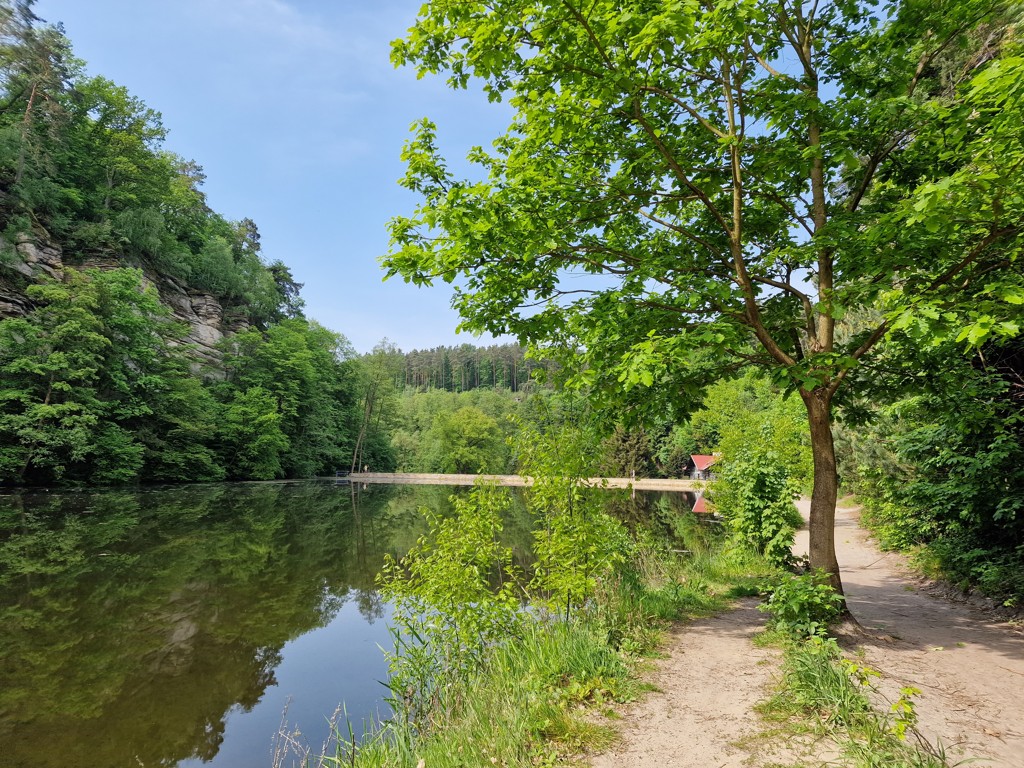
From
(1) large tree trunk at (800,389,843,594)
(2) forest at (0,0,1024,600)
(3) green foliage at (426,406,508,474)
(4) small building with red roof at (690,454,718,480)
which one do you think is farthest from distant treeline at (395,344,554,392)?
(1) large tree trunk at (800,389,843,594)

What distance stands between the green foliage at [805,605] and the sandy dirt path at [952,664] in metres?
0.42

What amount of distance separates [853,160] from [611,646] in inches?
211

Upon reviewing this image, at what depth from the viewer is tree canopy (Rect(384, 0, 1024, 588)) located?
4.23 meters

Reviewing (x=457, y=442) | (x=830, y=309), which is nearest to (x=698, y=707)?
(x=830, y=309)

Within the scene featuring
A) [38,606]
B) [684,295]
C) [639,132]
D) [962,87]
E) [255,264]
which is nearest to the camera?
[962,87]

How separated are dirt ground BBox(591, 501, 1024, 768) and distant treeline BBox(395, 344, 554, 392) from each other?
426ft

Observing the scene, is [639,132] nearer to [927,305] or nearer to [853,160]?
[853,160]

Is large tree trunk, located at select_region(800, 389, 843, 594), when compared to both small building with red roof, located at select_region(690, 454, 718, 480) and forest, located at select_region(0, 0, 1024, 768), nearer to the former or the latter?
forest, located at select_region(0, 0, 1024, 768)

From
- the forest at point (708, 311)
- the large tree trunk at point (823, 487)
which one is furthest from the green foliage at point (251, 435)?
the large tree trunk at point (823, 487)

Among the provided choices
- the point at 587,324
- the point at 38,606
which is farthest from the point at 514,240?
the point at 38,606

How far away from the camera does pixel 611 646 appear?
549cm

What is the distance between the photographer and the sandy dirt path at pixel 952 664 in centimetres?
358

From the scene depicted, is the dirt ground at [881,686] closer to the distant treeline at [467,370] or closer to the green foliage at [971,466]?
the green foliage at [971,466]

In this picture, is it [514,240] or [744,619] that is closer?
[514,240]
